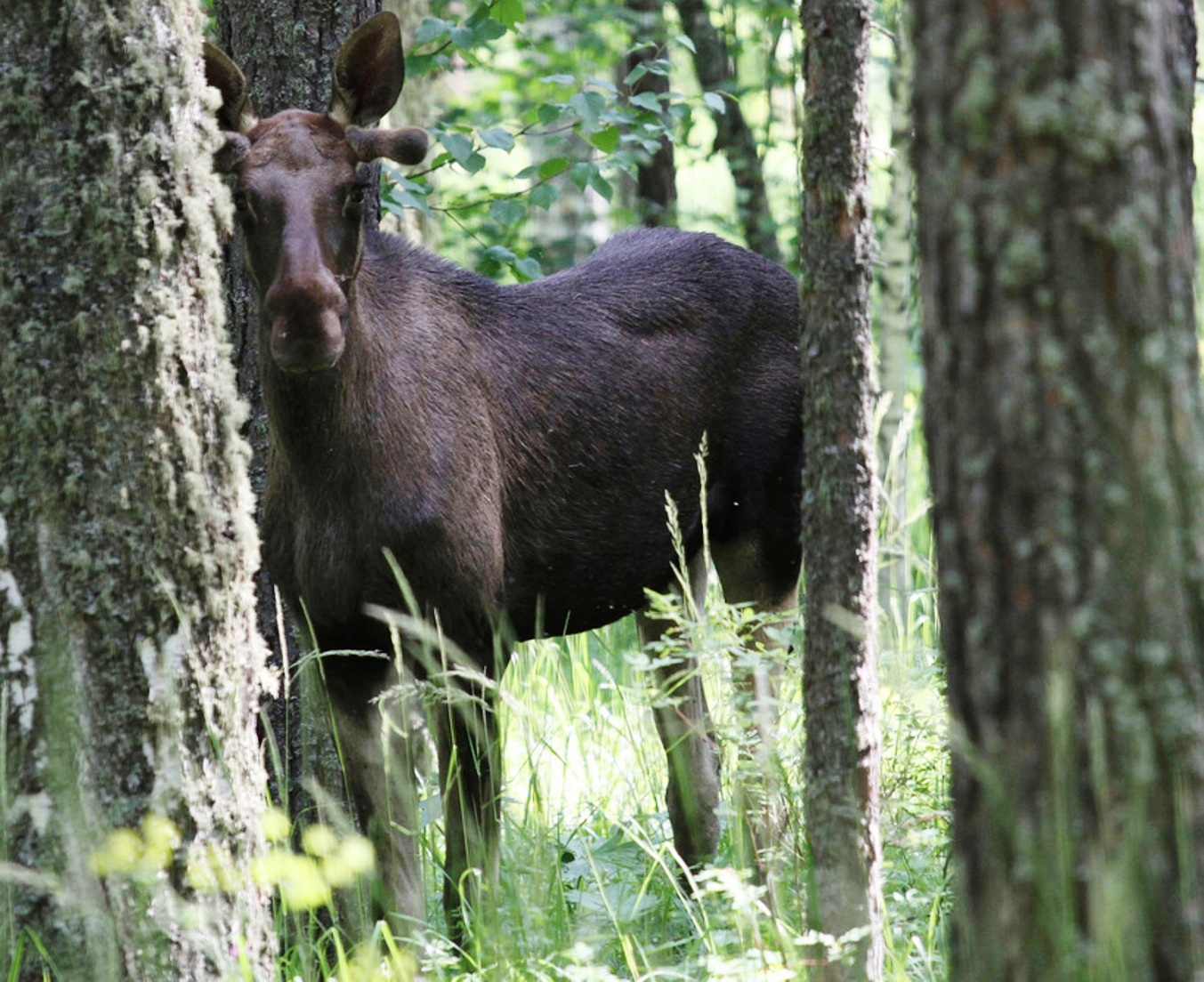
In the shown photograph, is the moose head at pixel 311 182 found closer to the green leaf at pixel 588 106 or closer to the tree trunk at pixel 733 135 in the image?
the green leaf at pixel 588 106

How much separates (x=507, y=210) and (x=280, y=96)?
1223 millimetres

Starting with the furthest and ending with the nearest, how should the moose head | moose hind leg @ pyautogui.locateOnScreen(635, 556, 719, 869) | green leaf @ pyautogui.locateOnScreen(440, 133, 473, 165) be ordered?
green leaf @ pyautogui.locateOnScreen(440, 133, 473, 165) → moose hind leg @ pyautogui.locateOnScreen(635, 556, 719, 869) → the moose head

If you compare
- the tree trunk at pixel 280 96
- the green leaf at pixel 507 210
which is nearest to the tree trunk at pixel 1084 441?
the tree trunk at pixel 280 96

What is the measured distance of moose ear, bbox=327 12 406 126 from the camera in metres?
4.67

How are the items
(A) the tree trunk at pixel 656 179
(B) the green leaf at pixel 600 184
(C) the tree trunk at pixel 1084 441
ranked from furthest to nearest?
(A) the tree trunk at pixel 656 179 → (B) the green leaf at pixel 600 184 → (C) the tree trunk at pixel 1084 441

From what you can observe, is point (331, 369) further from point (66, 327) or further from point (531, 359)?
point (66, 327)

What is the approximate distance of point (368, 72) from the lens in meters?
4.78

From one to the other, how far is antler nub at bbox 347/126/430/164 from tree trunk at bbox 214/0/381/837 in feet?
1.52

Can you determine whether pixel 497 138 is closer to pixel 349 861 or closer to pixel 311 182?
pixel 311 182

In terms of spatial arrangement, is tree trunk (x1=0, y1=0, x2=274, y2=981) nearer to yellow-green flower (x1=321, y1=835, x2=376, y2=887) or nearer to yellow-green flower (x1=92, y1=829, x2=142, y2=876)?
yellow-green flower (x1=92, y1=829, x2=142, y2=876)

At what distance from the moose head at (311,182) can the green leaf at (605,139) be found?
1.32 m

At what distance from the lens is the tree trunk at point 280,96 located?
16.1 feet

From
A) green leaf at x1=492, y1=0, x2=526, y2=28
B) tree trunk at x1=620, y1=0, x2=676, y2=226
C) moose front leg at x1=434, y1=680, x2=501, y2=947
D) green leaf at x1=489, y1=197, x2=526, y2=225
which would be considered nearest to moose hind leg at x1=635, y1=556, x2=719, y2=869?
moose front leg at x1=434, y1=680, x2=501, y2=947

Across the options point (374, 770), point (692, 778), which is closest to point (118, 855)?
point (374, 770)
